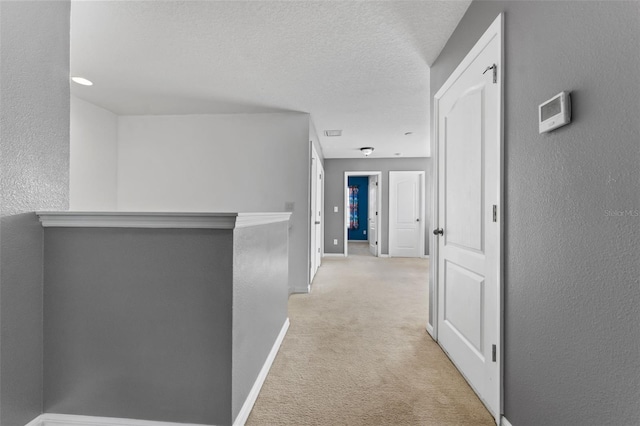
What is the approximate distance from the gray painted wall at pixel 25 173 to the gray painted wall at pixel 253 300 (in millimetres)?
859

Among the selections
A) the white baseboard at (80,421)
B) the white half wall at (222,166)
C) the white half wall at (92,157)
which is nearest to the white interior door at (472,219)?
the white baseboard at (80,421)

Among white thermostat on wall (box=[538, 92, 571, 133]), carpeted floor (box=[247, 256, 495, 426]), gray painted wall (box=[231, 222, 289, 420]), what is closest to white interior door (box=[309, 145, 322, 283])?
carpeted floor (box=[247, 256, 495, 426])

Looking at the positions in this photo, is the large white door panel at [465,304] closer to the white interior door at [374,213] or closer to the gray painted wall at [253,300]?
the gray painted wall at [253,300]

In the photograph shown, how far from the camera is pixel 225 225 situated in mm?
1257

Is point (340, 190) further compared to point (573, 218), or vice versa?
point (340, 190)

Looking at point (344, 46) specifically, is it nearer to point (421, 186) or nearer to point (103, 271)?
point (103, 271)

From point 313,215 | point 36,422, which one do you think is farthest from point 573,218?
point 313,215

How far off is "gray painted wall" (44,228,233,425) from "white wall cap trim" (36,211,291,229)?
0.10 ft

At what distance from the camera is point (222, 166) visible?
399cm

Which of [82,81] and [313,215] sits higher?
[82,81]

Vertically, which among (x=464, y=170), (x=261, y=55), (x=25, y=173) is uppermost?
(x=261, y=55)

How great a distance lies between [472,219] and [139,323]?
1.77m

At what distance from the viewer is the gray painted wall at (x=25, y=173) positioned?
3.89ft

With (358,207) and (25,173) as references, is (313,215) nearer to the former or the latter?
(25,173)
